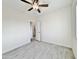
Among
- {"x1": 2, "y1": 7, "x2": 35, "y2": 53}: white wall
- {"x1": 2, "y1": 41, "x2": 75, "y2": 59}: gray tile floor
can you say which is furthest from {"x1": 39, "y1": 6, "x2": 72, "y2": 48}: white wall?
{"x1": 2, "y1": 7, "x2": 35, "y2": 53}: white wall

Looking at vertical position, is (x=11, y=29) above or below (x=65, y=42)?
above

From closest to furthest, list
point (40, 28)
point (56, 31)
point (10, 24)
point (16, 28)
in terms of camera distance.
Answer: point (10, 24) → point (16, 28) → point (56, 31) → point (40, 28)

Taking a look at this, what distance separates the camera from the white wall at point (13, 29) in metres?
3.67

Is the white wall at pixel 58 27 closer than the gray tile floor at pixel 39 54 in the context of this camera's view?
No

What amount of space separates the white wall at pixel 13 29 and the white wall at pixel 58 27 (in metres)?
1.92

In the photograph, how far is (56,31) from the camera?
5.23 metres

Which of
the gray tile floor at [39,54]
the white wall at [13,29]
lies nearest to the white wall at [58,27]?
the gray tile floor at [39,54]

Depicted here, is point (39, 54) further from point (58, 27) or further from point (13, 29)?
point (58, 27)

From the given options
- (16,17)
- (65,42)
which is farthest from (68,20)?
(16,17)

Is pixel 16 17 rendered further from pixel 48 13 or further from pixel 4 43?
pixel 48 13

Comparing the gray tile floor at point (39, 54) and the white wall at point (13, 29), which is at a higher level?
the white wall at point (13, 29)

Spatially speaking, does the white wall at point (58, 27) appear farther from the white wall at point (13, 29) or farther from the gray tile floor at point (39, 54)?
the white wall at point (13, 29)

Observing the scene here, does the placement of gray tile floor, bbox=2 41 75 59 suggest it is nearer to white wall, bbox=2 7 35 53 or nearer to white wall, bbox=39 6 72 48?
white wall, bbox=2 7 35 53

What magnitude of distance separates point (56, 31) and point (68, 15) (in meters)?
1.51
